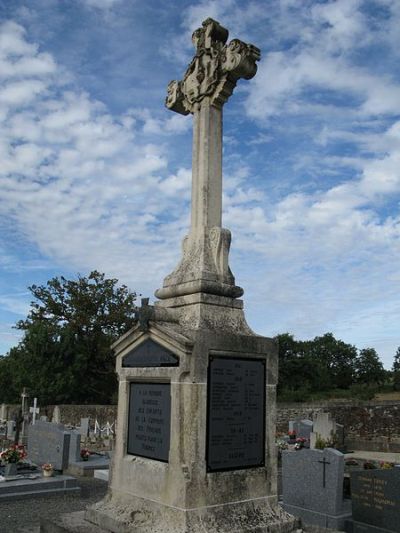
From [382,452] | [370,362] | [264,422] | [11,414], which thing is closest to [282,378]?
[370,362]

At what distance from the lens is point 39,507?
359 inches

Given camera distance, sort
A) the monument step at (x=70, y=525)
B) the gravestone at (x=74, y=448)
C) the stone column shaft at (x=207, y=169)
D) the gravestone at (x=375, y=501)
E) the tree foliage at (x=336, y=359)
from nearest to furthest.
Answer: the monument step at (x=70, y=525) < the stone column shaft at (x=207, y=169) < the gravestone at (x=375, y=501) < the gravestone at (x=74, y=448) < the tree foliage at (x=336, y=359)

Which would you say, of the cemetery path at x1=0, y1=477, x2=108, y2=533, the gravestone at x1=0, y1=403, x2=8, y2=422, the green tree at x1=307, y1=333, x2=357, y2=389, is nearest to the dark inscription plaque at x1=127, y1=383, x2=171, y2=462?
the cemetery path at x1=0, y1=477, x2=108, y2=533

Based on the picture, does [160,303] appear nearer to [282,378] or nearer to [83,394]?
[83,394]

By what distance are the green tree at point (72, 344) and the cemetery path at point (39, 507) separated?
24617 millimetres

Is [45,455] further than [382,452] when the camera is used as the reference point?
No

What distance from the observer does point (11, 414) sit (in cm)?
2881

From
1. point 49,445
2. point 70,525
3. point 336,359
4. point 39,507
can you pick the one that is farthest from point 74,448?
point 336,359

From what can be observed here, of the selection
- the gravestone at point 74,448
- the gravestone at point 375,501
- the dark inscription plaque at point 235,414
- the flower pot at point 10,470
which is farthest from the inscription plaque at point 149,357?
the gravestone at point 74,448

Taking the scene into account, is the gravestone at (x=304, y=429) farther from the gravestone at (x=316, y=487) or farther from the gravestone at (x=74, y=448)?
the gravestone at (x=316, y=487)

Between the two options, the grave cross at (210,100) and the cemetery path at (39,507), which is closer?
the grave cross at (210,100)

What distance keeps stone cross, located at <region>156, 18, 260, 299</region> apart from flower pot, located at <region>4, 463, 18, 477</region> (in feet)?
22.6

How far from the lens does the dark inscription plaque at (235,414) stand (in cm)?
483

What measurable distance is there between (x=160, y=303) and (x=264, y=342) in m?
1.18
